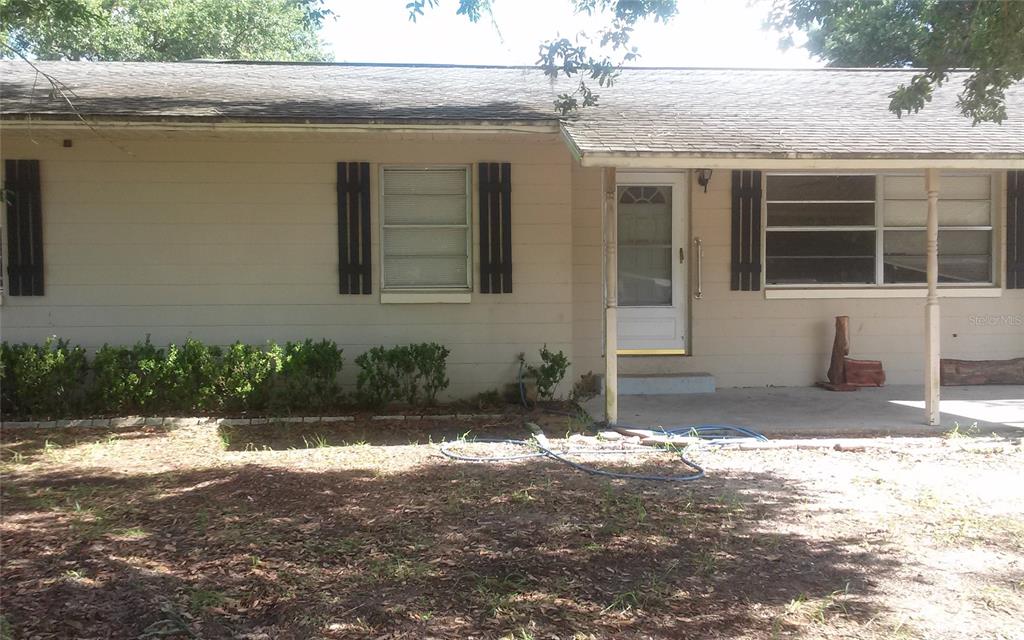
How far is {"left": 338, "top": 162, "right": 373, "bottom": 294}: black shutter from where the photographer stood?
8648 mm

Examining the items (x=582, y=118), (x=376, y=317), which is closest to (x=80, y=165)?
(x=376, y=317)

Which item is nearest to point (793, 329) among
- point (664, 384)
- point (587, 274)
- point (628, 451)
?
point (664, 384)

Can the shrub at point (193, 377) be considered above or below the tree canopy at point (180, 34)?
below

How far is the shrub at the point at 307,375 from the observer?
26.3 ft

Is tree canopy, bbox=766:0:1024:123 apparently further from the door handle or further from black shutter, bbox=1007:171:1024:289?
black shutter, bbox=1007:171:1024:289

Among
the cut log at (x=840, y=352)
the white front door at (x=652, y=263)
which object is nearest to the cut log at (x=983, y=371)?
the cut log at (x=840, y=352)

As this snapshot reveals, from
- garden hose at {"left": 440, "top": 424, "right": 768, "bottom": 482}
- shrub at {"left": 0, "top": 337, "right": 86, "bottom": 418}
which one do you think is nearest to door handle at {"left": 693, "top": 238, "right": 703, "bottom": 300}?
garden hose at {"left": 440, "top": 424, "right": 768, "bottom": 482}

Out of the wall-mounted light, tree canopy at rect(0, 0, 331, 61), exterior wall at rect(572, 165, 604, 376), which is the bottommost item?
exterior wall at rect(572, 165, 604, 376)

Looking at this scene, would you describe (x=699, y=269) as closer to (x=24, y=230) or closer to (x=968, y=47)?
(x=968, y=47)

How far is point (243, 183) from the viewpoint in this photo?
862cm

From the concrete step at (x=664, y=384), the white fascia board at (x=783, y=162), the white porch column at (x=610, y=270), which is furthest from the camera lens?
the concrete step at (x=664, y=384)

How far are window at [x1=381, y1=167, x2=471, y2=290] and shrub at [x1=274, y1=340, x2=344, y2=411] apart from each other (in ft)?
3.57

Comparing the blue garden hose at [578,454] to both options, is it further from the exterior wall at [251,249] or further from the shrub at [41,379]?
the shrub at [41,379]

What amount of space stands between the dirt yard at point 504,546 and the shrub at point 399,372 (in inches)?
56.7
